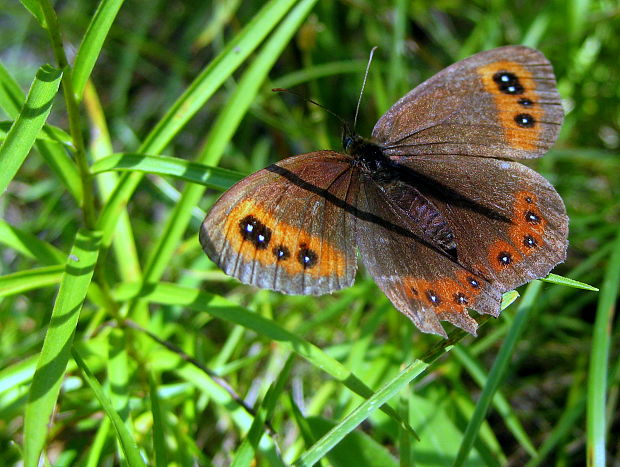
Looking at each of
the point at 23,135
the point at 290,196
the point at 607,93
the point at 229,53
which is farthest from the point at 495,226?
the point at 607,93

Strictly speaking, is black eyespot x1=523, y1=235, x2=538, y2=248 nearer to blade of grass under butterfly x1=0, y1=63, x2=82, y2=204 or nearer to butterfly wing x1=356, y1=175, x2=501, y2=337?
butterfly wing x1=356, y1=175, x2=501, y2=337

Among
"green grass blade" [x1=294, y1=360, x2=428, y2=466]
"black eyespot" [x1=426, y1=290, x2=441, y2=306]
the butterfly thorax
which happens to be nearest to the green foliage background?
"green grass blade" [x1=294, y1=360, x2=428, y2=466]

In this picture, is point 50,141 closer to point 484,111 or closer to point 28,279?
point 28,279

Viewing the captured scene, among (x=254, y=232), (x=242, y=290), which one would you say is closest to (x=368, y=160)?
(x=254, y=232)

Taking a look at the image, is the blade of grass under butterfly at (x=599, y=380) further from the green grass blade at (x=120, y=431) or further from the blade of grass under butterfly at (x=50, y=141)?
the blade of grass under butterfly at (x=50, y=141)

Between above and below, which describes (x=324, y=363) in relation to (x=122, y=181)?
below

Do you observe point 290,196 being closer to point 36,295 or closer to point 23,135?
point 23,135
